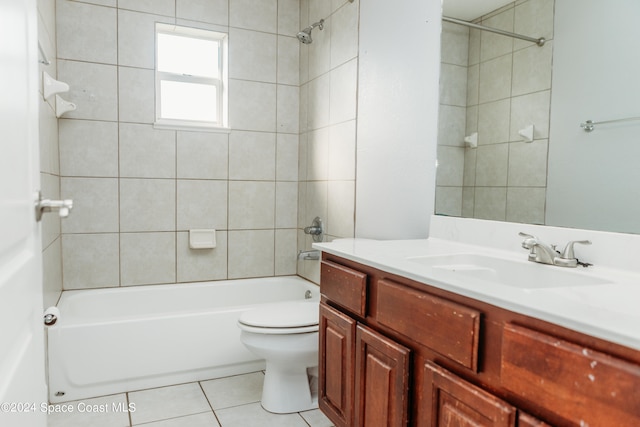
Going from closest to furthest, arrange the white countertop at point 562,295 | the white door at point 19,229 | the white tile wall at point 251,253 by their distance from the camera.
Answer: the white door at point 19,229
the white countertop at point 562,295
the white tile wall at point 251,253

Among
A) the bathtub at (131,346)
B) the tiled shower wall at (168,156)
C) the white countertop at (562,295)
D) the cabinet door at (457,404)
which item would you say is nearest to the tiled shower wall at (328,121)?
the tiled shower wall at (168,156)

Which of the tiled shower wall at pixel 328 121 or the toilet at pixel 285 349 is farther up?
the tiled shower wall at pixel 328 121

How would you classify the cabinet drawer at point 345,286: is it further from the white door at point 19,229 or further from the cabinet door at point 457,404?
the white door at point 19,229

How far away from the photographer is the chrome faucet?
A: 1254 mm

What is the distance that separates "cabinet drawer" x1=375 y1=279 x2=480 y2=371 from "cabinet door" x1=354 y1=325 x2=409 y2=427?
7 cm

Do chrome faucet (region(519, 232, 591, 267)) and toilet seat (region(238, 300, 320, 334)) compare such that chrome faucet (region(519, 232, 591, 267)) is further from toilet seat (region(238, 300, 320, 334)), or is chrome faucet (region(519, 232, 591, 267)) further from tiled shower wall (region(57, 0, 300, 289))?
tiled shower wall (region(57, 0, 300, 289))

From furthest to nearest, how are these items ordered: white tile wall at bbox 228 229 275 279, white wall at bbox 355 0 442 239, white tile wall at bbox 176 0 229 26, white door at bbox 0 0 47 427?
white tile wall at bbox 228 229 275 279, white tile wall at bbox 176 0 229 26, white wall at bbox 355 0 442 239, white door at bbox 0 0 47 427

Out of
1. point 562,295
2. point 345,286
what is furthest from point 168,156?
point 562,295

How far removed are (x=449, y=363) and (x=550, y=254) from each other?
489mm

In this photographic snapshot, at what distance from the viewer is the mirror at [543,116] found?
121 cm

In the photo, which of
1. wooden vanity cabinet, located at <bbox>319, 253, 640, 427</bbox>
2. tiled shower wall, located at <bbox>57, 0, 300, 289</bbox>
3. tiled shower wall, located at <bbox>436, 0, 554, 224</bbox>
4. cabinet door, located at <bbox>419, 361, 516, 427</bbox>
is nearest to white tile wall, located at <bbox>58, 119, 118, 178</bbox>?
tiled shower wall, located at <bbox>57, 0, 300, 289</bbox>

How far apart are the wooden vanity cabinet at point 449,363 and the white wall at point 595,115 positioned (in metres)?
0.56

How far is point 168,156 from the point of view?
2.85 meters

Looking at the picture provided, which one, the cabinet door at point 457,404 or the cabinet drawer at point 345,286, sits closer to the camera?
the cabinet door at point 457,404
